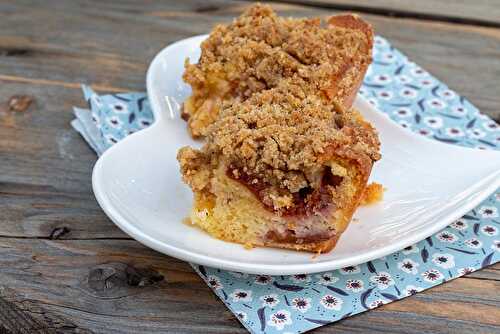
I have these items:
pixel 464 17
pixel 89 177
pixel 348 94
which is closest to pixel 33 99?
pixel 89 177

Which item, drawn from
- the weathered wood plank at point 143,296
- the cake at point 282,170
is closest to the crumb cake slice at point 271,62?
the cake at point 282,170

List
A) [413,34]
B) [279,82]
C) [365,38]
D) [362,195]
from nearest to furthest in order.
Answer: [362,195] → [279,82] → [365,38] → [413,34]

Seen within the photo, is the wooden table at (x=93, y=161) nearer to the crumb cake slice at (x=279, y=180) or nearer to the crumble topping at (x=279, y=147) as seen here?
the crumb cake slice at (x=279, y=180)

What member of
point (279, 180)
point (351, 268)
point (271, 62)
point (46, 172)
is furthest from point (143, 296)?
point (271, 62)

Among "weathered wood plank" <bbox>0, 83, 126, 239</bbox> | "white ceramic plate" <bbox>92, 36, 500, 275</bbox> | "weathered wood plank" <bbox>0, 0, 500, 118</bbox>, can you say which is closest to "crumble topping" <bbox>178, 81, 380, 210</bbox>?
"white ceramic plate" <bbox>92, 36, 500, 275</bbox>

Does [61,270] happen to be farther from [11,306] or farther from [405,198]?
[405,198]

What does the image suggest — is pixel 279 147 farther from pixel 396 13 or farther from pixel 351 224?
pixel 396 13
